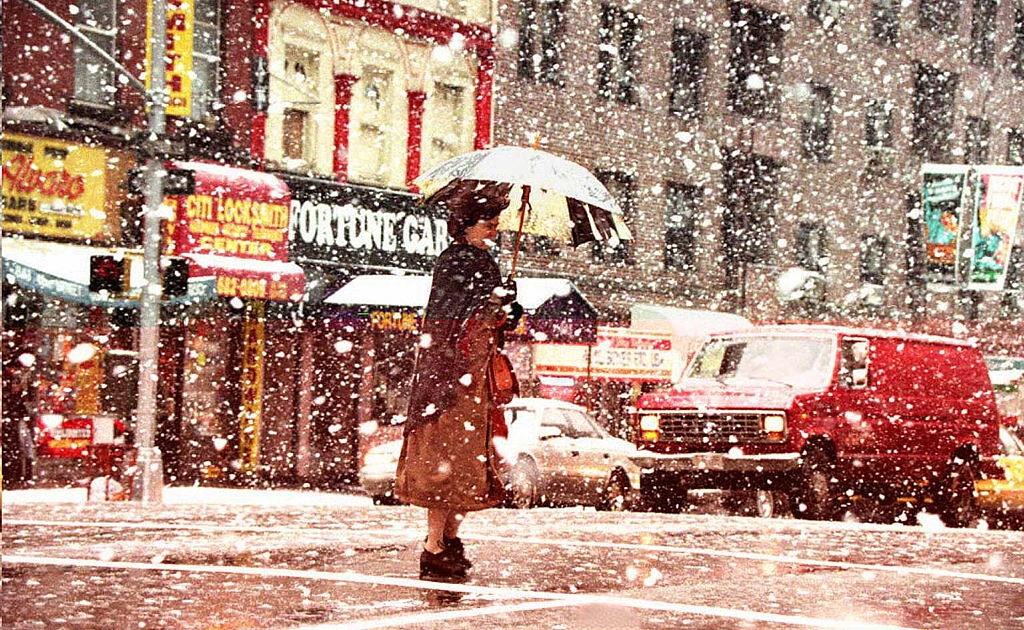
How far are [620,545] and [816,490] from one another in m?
7.32

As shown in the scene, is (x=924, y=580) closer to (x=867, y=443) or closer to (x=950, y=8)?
(x=867, y=443)

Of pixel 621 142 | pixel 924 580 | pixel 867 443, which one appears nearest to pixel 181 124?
pixel 621 142

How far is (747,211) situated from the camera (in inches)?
1469

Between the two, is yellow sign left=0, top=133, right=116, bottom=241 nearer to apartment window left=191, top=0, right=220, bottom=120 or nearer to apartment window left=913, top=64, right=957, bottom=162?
apartment window left=191, top=0, right=220, bottom=120

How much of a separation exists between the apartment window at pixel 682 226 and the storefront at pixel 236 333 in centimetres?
1122

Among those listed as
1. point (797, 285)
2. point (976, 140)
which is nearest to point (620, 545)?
point (797, 285)

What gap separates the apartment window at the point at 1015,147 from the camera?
1820 inches

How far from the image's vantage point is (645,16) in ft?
113

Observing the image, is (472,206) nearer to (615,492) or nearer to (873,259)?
(615,492)

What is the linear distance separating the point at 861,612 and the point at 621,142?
2844 centimetres

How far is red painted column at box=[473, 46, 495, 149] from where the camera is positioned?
3070 cm

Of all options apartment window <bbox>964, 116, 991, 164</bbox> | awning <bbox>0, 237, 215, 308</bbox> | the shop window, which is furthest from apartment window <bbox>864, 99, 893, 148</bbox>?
awning <bbox>0, 237, 215, 308</bbox>

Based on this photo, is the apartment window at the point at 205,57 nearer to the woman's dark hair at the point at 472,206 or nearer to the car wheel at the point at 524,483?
the car wheel at the point at 524,483

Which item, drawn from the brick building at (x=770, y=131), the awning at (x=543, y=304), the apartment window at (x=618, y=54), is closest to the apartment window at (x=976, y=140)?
the brick building at (x=770, y=131)
